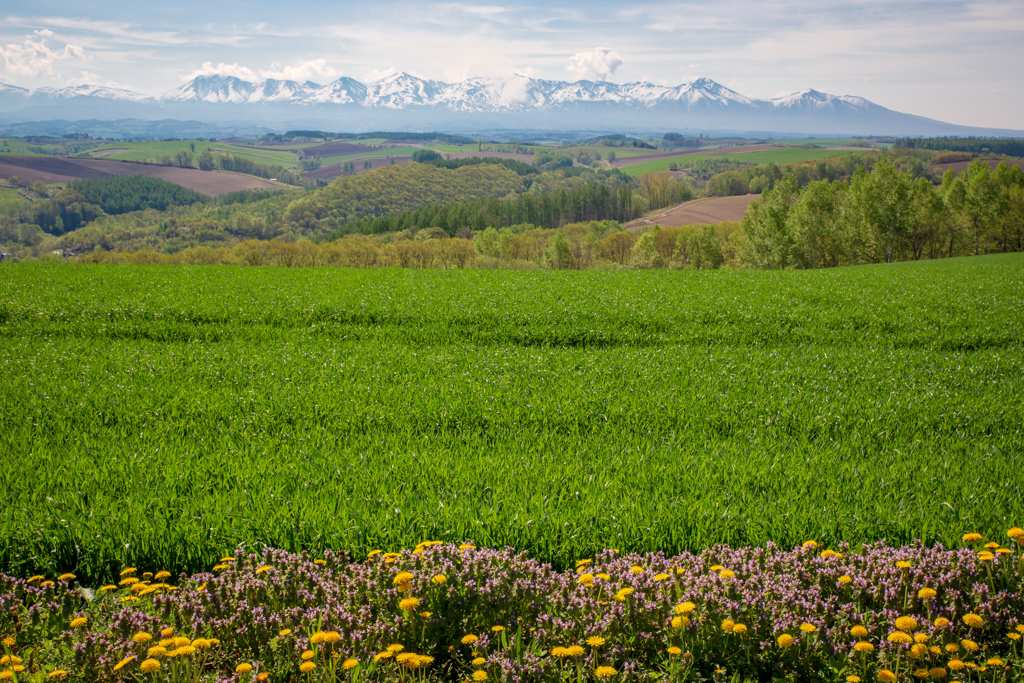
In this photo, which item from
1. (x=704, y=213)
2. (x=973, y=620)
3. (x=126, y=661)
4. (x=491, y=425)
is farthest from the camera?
(x=704, y=213)

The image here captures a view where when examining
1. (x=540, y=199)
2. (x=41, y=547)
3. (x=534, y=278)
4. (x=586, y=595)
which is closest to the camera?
(x=586, y=595)

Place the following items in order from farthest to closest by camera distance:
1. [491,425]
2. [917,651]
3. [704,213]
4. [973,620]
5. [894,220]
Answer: [704,213] → [894,220] → [491,425] → [973,620] → [917,651]

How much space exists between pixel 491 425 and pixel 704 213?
160 metres

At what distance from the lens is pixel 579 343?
49.9ft

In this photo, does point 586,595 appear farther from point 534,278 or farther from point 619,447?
point 534,278

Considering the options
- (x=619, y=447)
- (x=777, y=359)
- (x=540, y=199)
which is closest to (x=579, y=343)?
(x=777, y=359)

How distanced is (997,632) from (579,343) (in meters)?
11.4

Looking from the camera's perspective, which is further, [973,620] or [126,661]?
[973,620]

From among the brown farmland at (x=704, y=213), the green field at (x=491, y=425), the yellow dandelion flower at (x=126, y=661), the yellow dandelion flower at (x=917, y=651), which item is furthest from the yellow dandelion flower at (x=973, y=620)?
the brown farmland at (x=704, y=213)

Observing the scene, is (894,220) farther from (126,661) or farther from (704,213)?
(126,661)

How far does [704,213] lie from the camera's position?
154250mm

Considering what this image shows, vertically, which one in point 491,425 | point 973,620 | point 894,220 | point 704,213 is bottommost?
point 491,425

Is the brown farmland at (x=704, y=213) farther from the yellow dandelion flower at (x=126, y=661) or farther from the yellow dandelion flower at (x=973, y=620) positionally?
the yellow dandelion flower at (x=126, y=661)

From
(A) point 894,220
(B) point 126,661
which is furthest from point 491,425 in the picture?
(A) point 894,220
